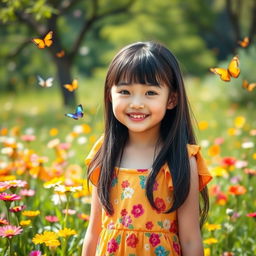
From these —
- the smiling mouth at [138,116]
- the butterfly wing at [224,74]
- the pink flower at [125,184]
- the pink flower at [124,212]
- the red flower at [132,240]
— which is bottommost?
the red flower at [132,240]

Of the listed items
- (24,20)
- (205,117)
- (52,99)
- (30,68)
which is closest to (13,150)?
(205,117)

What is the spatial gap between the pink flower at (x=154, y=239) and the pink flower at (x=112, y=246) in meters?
0.12

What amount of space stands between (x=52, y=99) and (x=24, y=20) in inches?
181

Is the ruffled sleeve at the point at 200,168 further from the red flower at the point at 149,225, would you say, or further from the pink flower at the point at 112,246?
the pink flower at the point at 112,246

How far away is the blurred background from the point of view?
12.7 ft

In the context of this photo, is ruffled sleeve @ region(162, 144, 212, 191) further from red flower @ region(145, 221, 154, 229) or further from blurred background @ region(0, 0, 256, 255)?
red flower @ region(145, 221, 154, 229)

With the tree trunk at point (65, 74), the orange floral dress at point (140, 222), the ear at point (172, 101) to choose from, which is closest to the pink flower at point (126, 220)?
the orange floral dress at point (140, 222)

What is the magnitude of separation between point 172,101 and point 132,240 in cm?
50

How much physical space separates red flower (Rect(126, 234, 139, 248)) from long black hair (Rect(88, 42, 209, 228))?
4.5 inches

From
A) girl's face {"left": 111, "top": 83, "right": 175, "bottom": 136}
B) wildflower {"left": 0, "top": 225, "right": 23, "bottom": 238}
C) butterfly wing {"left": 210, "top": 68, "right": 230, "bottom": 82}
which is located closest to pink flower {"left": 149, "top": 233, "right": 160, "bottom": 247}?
girl's face {"left": 111, "top": 83, "right": 175, "bottom": 136}

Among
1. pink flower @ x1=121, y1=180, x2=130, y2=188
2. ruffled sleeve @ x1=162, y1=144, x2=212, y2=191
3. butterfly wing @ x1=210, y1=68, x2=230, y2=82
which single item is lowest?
pink flower @ x1=121, y1=180, x2=130, y2=188

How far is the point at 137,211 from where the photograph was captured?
1.96 m

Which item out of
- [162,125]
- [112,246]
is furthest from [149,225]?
[162,125]

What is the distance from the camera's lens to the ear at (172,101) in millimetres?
2043
